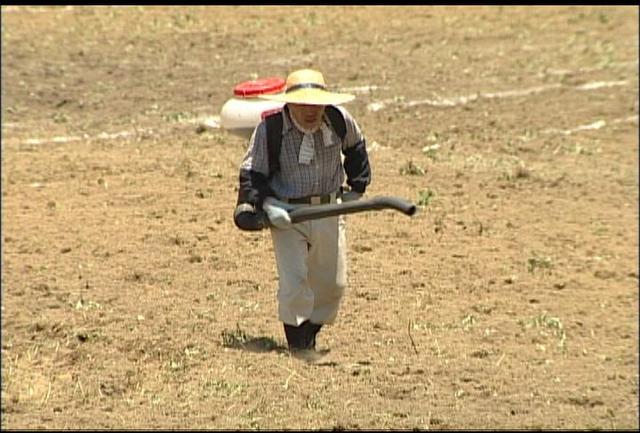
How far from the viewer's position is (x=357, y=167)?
7.52 metres

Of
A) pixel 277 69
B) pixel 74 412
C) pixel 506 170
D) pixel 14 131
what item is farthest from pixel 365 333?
pixel 277 69

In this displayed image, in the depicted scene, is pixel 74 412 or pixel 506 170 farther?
pixel 506 170

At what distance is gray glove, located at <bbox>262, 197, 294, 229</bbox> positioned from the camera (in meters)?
7.05

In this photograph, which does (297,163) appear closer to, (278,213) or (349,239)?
(278,213)

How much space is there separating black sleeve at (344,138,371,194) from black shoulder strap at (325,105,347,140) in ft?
0.47

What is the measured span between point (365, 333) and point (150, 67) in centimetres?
881

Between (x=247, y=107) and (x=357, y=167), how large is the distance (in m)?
1.44

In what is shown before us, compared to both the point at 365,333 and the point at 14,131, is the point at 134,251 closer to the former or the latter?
the point at 365,333

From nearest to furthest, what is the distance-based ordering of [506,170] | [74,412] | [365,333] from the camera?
[74,412] < [365,333] < [506,170]

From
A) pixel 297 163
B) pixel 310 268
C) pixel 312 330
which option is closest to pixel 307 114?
pixel 297 163

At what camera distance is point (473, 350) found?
7930 mm

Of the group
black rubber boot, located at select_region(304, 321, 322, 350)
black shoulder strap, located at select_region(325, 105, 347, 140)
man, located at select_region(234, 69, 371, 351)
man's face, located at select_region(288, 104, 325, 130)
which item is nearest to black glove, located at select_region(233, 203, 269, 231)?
man, located at select_region(234, 69, 371, 351)

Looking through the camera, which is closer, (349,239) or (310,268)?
(310,268)

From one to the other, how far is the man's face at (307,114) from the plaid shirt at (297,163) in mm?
55
